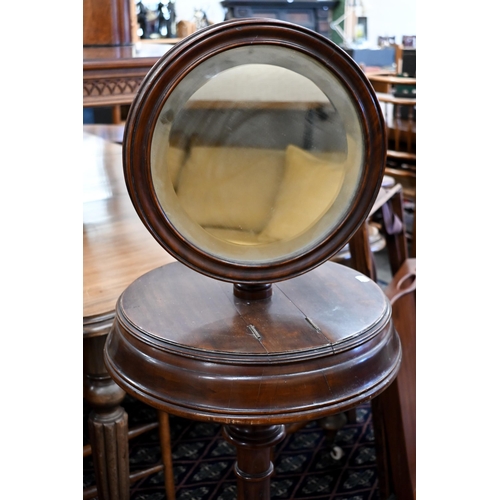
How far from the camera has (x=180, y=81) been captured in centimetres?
88

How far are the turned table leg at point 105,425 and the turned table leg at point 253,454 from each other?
559mm

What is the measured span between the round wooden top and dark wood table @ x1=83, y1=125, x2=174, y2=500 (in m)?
0.52

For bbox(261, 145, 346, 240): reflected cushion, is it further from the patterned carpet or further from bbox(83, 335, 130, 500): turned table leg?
the patterned carpet

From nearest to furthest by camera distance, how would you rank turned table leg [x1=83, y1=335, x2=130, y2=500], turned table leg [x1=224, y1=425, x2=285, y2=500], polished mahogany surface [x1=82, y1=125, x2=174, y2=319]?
turned table leg [x1=224, y1=425, x2=285, y2=500], turned table leg [x1=83, y1=335, x2=130, y2=500], polished mahogany surface [x1=82, y1=125, x2=174, y2=319]

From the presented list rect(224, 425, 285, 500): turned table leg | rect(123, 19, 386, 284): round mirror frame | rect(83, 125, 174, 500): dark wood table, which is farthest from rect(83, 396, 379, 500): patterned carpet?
rect(123, 19, 386, 284): round mirror frame

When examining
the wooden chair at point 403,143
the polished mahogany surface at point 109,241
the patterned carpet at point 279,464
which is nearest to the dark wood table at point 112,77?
the polished mahogany surface at point 109,241

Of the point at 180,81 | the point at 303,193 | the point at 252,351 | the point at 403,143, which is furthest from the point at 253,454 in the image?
the point at 403,143

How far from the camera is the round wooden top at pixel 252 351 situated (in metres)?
0.89

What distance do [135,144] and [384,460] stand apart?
1.43 m

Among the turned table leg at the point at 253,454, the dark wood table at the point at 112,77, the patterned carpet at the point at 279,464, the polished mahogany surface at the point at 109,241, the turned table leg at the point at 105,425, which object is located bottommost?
the patterned carpet at the point at 279,464

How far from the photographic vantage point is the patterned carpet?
205cm

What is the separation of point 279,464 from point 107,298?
960 mm

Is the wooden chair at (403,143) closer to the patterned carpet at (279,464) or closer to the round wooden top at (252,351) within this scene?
the patterned carpet at (279,464)

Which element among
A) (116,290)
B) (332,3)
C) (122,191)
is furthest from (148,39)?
(116,290)
